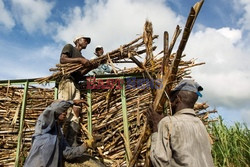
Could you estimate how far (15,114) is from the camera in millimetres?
4215

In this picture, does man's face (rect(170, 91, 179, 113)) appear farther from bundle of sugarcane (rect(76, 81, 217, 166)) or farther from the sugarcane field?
bundle of sugarcane (rect(76, 81, 217, 166))

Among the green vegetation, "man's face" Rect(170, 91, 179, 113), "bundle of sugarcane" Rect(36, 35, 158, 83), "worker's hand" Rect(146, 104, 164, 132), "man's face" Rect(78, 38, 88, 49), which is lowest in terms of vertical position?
the green vegetation

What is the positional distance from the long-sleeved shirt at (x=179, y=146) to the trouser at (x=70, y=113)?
219 centimetres

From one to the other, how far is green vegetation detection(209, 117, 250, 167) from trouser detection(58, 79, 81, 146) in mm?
2989

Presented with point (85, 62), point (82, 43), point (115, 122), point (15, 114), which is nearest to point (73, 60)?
point (85, 62)

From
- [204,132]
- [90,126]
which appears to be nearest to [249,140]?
[90,126]

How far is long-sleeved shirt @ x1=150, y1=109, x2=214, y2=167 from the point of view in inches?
76.0

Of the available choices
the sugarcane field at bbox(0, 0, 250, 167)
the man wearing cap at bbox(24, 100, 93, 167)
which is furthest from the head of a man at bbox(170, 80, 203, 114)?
the man wearing cap at bbox(24, 100, 93, 167)

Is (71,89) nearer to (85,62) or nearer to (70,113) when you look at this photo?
(70,113)

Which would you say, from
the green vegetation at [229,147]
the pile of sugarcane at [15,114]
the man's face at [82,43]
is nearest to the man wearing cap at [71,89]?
the man's face at [82,43]

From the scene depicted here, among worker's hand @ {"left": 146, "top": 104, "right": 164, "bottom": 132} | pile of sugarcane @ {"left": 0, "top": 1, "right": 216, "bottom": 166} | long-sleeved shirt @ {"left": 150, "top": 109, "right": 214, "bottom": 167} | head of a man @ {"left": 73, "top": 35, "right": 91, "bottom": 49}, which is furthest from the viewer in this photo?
head of a man @ {"left": 73, "top": 35, "right": 91, "bottom": 49}

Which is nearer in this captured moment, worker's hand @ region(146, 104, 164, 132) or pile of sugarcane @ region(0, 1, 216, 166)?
worker's hand @ region(146, 104, 164, 132)

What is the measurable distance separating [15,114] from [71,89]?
111 cm

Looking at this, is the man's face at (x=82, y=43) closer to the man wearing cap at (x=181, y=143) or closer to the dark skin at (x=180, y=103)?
the dark skin at (x=180, y=103)
